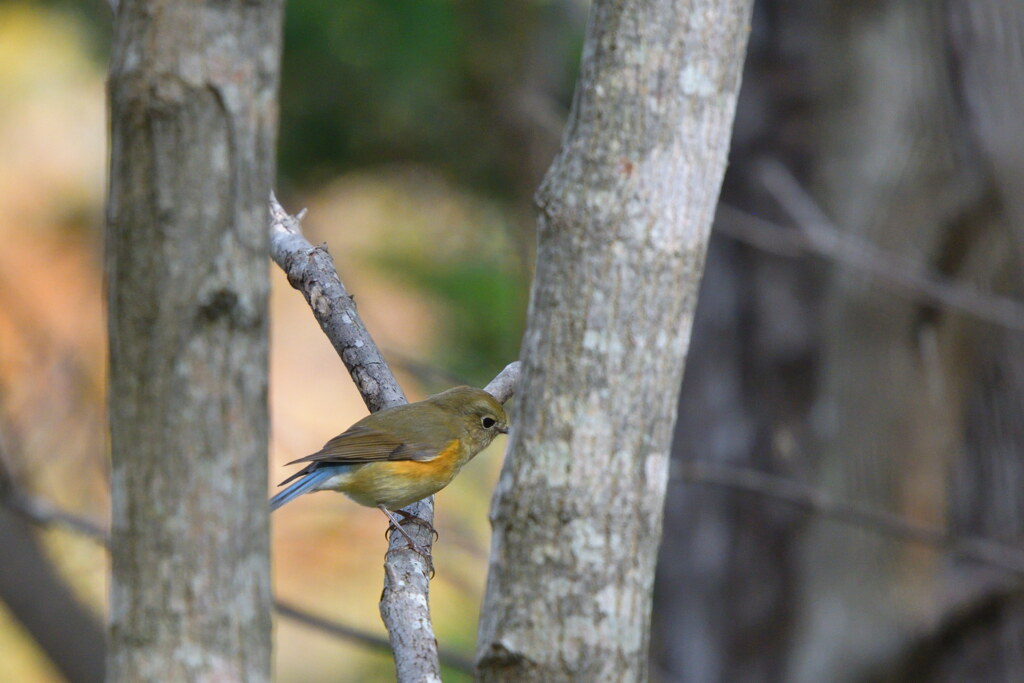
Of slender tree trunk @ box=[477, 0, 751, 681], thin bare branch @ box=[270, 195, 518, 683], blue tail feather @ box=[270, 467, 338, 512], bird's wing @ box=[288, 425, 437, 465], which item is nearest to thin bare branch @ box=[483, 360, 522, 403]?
thin bare branch @ box=[270, 195, 518, 683]

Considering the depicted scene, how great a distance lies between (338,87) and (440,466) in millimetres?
1904

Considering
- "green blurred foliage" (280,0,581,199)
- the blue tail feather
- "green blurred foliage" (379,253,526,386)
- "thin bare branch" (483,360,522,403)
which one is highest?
"green blurred foliage" (280,0,581,199)

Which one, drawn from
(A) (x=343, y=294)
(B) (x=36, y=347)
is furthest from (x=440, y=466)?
(B) (x=36, y=347)

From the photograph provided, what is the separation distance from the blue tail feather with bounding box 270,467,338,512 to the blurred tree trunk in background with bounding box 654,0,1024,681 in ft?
6.76

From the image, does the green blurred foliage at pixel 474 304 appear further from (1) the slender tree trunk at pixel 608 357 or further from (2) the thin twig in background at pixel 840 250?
(1) the slender tree trunk at pixel 608 357

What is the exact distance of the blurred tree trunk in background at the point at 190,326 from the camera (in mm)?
940

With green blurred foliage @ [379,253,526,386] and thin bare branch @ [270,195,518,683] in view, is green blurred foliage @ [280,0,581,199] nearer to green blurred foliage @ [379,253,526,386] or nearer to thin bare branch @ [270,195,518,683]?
green blurred foliage @ [379,253,526,386]

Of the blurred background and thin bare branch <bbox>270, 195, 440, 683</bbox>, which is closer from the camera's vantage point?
thin bare branch <bbox>270, 195, 440, 683</bbox>

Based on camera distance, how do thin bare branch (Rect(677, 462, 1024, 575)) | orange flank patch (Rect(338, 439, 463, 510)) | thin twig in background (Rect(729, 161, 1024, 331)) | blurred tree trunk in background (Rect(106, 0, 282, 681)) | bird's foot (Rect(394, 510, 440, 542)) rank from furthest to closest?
thin bare branch (Rect(677, 462, 1024, 575)) → thin twig in background (Rect(729, 161, 1024, 331)) → orange flank patch (Rect(338, 439, 463, 510)) → bird's foot (Rect(394, 510, 440, 542)) → blurred tree trunk in background (Rect(106, 0, 282, 681))

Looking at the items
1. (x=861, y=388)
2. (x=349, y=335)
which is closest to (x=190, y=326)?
(x=349, y=335)

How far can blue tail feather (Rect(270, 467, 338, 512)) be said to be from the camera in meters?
3.04

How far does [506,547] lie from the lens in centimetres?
129

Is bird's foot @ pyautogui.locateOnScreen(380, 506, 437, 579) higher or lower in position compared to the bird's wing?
lower

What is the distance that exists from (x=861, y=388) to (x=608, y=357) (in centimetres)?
326
